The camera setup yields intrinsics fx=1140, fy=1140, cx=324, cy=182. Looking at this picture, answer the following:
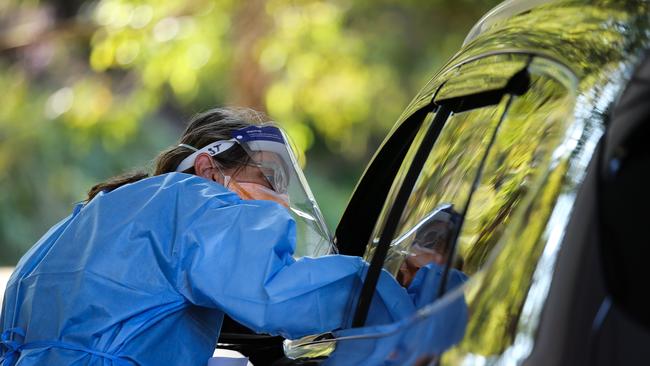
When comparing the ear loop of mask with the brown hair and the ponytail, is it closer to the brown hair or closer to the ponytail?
the brown hair

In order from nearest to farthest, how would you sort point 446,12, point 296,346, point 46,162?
point 296,346 → point 446,12 → point 46,162

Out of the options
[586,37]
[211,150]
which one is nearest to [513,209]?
[586,37]

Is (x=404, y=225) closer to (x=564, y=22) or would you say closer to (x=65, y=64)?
(x=564, y=22)

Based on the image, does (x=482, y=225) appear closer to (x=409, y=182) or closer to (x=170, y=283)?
(x=409, y=182)

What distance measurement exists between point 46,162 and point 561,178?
49.1ft

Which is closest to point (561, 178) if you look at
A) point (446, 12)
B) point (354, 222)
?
point (354, 222)

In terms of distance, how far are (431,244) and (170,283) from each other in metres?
0.66

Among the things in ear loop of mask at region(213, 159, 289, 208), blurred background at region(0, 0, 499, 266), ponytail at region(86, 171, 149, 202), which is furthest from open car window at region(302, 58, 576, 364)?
blurred background at region(0, 0, 499, 266)

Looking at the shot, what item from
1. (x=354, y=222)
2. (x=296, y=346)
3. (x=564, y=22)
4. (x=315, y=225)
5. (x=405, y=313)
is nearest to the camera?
(x=564, y=22)

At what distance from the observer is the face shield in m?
2.93

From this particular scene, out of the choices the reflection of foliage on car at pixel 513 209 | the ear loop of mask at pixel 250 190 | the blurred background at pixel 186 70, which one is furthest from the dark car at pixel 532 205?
the blurred background at pixel 186 70

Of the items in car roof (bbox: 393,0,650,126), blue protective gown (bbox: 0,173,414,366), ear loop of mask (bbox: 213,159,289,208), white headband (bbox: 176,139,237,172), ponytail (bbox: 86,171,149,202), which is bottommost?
blue protective gown (bbox: 0,173,414,366)

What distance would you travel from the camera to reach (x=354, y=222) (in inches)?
137

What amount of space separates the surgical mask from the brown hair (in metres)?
0.05
